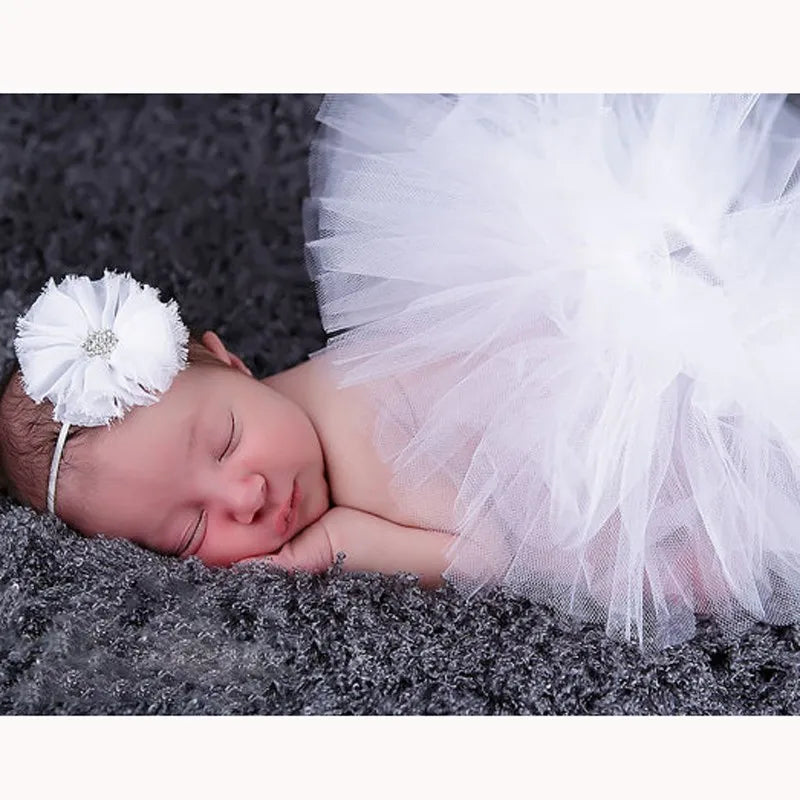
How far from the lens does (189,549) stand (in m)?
1.32

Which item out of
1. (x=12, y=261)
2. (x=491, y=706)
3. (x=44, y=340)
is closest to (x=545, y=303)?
(x=491, y=706)

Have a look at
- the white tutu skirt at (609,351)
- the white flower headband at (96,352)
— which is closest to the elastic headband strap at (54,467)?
the white flower headband at (96,352)

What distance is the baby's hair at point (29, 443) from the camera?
51.4 inches

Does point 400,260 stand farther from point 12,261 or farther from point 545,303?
point 12,261

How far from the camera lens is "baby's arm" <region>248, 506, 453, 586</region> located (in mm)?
1307

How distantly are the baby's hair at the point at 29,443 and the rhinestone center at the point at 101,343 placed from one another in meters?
0.08

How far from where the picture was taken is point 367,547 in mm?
1330

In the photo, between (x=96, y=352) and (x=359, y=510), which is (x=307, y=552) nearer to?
(x=359, y=510)

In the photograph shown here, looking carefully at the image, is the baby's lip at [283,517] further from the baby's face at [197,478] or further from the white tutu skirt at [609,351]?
the white tutu skirt at [609,351]

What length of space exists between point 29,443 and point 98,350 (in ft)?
0.43

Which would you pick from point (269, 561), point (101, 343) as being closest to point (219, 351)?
point (101, 343)

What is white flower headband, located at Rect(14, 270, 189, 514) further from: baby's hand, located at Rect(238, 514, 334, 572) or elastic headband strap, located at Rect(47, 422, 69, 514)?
baby's hand, located at Rect(238, 514, 334, 572)
